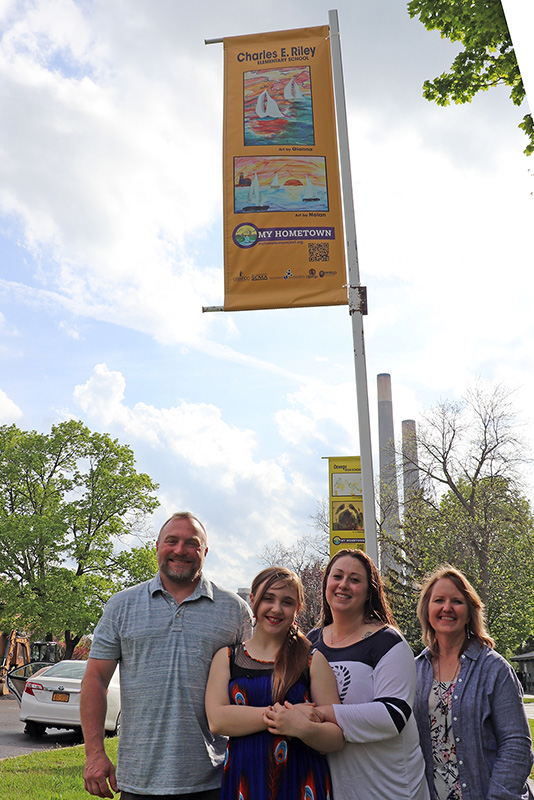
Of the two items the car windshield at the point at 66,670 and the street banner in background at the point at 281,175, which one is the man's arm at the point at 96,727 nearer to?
the street banner in background at the point at 281,175

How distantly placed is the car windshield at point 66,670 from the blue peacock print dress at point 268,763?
12474mm

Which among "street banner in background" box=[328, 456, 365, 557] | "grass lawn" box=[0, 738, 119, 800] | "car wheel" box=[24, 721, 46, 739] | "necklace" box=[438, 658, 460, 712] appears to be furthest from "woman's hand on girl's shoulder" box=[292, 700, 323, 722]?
"car wheel" box=[24, 721, 46, 739]

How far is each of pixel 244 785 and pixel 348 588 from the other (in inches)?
39.6

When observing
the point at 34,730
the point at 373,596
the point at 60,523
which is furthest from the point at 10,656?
the point at 373,596

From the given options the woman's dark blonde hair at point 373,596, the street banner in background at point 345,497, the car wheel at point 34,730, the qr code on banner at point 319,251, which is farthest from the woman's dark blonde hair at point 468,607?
the car wheel at point 34,730

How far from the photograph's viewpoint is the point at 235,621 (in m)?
3.79

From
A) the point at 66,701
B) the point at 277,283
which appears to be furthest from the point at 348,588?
the point at 66,701

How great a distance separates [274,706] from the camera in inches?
120

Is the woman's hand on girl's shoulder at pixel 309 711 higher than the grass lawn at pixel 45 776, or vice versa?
the woman's hand on girl's shoulder at pixel 309 711

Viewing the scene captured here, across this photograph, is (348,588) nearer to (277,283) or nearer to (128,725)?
(128,725)

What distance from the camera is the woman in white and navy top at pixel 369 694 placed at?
3.13m

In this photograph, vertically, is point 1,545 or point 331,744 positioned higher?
point 1,545

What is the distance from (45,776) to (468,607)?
7250mm

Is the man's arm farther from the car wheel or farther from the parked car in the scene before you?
the car wheel
